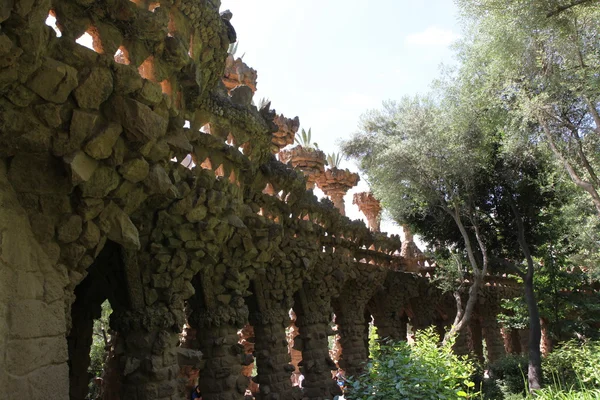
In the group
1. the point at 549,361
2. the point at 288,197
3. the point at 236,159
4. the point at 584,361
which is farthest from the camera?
the point at 549,361

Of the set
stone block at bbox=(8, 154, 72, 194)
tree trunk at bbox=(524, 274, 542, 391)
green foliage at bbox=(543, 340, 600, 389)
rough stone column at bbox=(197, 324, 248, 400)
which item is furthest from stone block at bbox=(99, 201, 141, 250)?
tree trunk at bbox=(524, 274, 542, 391)

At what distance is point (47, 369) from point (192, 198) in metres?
2.65

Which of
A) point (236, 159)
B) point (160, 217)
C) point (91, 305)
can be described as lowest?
point (91, 305)

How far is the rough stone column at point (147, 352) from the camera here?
5.63m

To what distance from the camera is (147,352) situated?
5.77 meters

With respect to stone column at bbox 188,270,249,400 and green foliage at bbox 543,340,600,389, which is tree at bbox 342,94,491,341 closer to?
green foliage at bbox 543,340,600,389

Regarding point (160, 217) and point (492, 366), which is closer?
point (160, 217)

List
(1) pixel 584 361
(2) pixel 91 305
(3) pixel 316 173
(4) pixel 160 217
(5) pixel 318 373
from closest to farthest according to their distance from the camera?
(4) pixel 160 217 < (2) pixel 91 305 < (5) pixel 318 373 < (1) pixel 584 361 < (3) pixel 316 173

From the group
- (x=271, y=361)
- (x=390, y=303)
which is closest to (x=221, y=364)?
(x=271, y=361)

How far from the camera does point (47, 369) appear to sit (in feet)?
10.4

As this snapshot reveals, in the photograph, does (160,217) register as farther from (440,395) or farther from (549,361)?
(549,361)

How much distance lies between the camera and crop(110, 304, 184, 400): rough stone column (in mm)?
5629

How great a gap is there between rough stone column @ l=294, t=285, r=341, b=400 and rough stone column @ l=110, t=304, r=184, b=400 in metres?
5.10

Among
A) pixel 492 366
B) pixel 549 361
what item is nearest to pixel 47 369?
pixel 549 361
